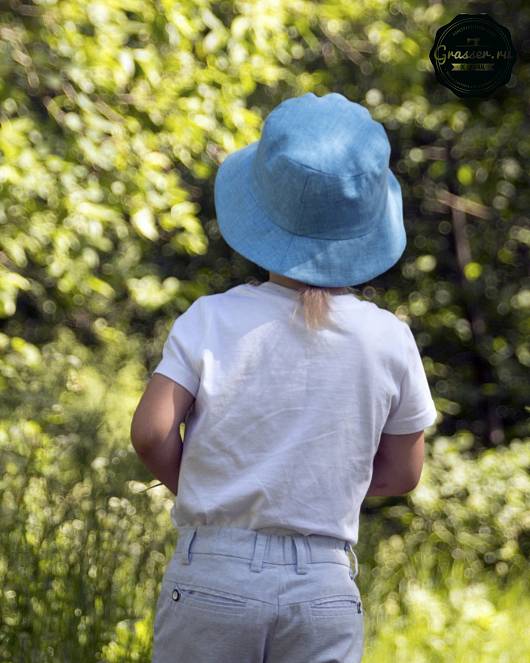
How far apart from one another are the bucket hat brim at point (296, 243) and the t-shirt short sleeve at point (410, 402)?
147 millimetres

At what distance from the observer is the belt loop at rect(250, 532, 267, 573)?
1892 millimetres

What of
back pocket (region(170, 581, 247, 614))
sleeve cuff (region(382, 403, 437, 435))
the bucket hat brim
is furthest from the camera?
sleeve cuff (region(382, 403, 437, 435))

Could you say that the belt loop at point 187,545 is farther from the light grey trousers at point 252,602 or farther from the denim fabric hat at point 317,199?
the denim fabric hat at point 317,199

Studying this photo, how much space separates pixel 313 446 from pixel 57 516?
144 cm

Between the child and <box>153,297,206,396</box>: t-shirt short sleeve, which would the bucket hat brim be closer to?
the child

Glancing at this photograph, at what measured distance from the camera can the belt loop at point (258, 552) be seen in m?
1.89

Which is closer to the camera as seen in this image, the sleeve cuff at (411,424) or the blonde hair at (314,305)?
the blonde hair at (314,305)

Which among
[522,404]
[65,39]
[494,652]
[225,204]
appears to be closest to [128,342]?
[522,404]

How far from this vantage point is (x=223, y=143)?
14.6 feet

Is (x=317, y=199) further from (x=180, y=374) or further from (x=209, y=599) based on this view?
(x=209, y=599)

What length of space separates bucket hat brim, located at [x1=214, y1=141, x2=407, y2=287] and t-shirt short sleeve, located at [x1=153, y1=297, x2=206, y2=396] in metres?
0.15

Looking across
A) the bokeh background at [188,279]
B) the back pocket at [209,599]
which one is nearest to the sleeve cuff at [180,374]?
the back pocket at [209,599]

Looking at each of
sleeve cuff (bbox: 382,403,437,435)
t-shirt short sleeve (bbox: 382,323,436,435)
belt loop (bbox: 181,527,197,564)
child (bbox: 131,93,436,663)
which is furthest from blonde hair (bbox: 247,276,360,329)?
belt loop (bbox: 181,527,197,564)

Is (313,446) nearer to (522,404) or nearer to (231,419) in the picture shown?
(231,419)
